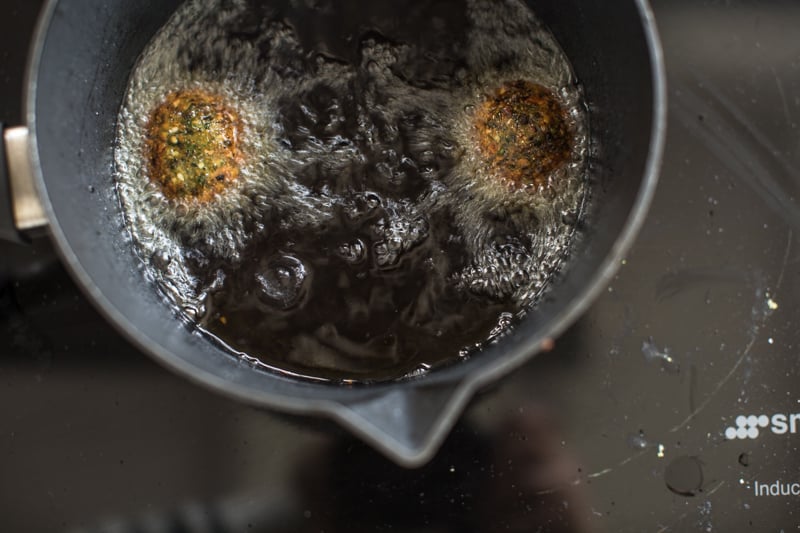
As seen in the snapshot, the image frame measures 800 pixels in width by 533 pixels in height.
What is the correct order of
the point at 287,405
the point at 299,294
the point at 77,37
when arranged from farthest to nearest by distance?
the point at 299,294 → the point at 77,37 → the point at 287,405

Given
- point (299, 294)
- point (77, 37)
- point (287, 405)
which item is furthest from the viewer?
point (299, 294)

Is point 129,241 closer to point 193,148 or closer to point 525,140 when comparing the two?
point 193,148

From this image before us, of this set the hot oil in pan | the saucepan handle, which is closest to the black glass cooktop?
the hot oil in pan

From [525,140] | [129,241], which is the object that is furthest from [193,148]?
[525,140]

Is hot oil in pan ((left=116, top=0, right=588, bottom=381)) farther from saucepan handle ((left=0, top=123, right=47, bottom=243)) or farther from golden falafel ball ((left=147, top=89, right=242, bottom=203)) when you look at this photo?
saucepan handle ((left=0, top=123, right=47, bottom=243))

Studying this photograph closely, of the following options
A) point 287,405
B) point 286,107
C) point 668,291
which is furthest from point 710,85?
point 287,405

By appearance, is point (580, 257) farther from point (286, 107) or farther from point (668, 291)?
point (286, 107)
